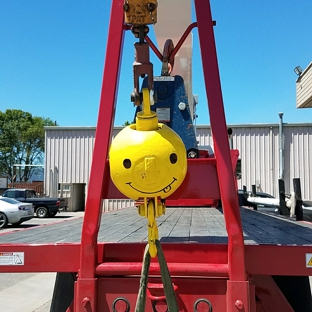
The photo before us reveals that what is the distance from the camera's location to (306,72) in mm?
15352

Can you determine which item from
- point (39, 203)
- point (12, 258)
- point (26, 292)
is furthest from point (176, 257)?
point (39, 203)

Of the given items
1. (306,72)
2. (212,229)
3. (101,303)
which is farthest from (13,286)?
(306,72)

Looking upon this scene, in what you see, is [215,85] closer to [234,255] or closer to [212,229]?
[234,255]

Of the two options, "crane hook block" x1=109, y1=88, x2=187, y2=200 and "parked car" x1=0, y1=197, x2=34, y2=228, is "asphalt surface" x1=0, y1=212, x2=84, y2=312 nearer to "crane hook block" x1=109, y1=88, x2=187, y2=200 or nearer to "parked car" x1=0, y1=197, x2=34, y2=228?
"crane hook block" x1=109, y1=88, x2=187, y2=200

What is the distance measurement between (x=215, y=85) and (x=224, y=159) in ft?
1.33

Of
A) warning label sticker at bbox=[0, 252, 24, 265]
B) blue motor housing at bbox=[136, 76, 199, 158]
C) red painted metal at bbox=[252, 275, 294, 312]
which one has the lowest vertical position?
red painted metal at bbox=[252, 275, 294, 312]

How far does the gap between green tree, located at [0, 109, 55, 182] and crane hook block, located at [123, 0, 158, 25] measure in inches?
2145

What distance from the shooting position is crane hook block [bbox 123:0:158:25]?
1.86 m

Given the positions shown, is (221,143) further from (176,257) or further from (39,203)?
(39,203)

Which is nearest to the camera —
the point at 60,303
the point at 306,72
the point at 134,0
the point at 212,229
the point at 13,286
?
the point at 134,0

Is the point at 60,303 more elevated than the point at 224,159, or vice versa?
the point at 224,159

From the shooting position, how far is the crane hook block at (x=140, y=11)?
1.86m

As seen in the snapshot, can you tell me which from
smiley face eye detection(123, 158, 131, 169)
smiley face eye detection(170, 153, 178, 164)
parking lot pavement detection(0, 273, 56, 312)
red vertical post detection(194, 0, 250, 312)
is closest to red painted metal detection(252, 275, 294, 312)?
red vertical post detection(194, 0, 250, 312)

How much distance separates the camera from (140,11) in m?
1.86
